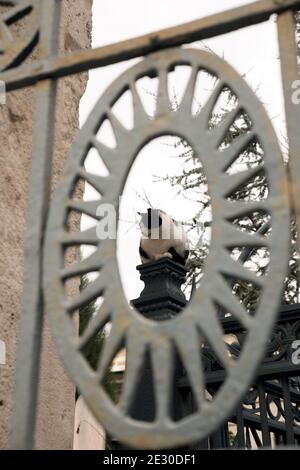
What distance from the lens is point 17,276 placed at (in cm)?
190

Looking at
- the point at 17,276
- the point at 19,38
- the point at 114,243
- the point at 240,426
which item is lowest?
the point at 240,426

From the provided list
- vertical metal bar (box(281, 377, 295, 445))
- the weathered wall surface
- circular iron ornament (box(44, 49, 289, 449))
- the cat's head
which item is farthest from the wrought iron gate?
vertical metal bar (box(281, 377, 295, 445))

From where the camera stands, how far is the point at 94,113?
1.27 metres

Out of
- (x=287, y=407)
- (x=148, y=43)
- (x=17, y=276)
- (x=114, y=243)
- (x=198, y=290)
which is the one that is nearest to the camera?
(x=198, y=290)

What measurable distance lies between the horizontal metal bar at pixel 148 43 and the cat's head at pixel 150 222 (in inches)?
32.9

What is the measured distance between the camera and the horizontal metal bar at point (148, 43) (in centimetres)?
122

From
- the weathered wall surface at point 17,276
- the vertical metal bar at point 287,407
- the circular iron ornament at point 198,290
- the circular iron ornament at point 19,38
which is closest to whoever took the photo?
the circular iron ornament at point 198,290

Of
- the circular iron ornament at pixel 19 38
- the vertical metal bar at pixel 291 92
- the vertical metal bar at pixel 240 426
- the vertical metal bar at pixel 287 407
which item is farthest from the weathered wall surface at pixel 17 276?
the vertical metal bar at pixel 291 92

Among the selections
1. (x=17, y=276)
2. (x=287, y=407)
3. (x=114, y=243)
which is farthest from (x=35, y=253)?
(x=287, y=407)

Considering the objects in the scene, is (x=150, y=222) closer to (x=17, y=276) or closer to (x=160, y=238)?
(x=160, y=238)

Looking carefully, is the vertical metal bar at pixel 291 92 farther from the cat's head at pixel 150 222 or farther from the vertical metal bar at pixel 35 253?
the cat's head at pixel 150 222

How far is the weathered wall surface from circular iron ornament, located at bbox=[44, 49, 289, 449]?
2.28ft

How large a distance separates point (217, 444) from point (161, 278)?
0.67 meters

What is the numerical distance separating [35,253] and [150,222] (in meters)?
0.92
